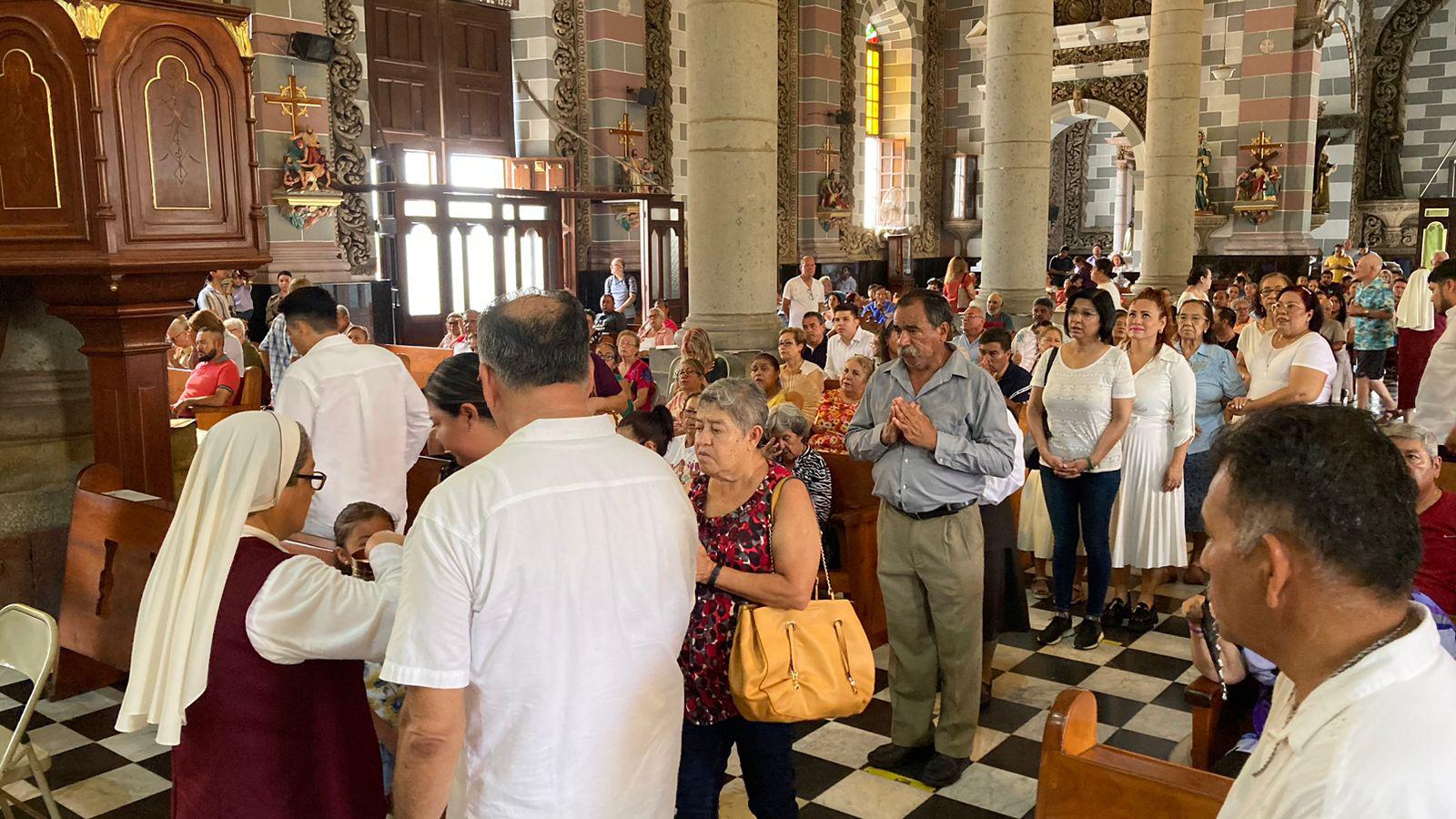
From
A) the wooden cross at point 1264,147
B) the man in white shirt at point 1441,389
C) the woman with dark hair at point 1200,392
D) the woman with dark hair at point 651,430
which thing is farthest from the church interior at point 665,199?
the man in white shirt at point 1441,389

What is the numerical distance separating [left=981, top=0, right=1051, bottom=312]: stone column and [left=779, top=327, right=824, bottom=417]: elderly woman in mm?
3372

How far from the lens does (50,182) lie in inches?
175

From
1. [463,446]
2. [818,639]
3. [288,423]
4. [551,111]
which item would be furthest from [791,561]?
[551,111]

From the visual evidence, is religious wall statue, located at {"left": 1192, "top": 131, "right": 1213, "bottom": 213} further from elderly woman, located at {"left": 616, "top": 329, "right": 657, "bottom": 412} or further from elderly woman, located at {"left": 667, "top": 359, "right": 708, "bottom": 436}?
elderly woman, located at {"left": 667, "top": 359, "right": 708, "bottom": 436}

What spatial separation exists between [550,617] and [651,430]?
259 cm

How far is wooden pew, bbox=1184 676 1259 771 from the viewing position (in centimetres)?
326

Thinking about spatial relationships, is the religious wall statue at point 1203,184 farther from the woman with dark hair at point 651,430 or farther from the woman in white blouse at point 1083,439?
the woman with dark hair at point 651,430

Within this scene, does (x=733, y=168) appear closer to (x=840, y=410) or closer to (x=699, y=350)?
(x=699, y=350)

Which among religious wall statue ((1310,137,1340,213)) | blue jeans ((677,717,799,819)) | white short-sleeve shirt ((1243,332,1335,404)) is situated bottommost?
blue jeans ((677,717,799,819))

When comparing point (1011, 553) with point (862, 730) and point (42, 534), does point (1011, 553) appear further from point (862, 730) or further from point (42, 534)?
point (42, 534)

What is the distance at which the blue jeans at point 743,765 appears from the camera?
300cm

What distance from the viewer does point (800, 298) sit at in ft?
45.6

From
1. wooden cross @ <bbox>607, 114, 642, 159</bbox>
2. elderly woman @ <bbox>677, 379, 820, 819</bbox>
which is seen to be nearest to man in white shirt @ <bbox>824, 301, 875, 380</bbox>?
elderly woman @ <bbox>677, 379, 820, 819</bbox>

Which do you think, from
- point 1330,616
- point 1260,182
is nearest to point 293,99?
point 1330,616
